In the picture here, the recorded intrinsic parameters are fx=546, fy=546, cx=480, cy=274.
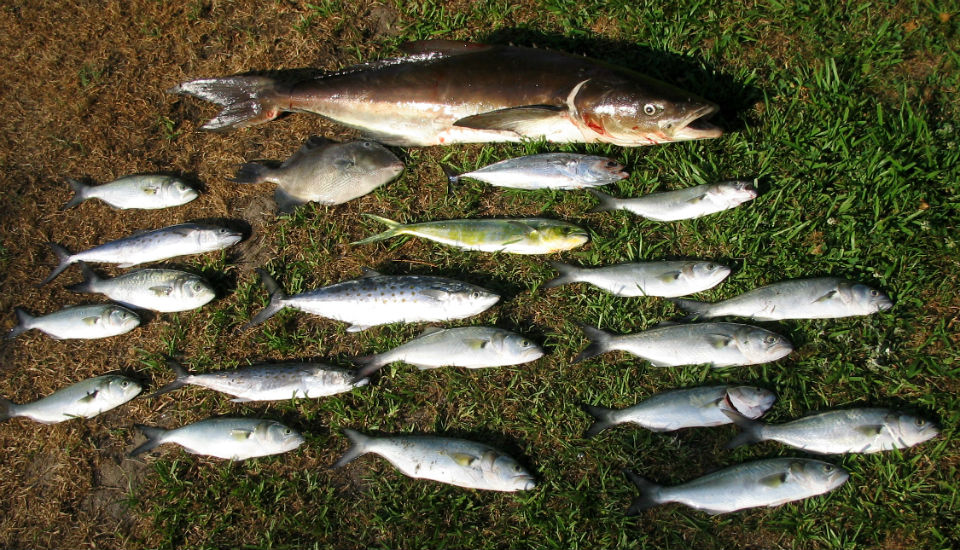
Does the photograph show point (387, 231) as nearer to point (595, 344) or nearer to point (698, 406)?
point (595, 344)

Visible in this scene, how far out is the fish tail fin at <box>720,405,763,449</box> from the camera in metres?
3.48

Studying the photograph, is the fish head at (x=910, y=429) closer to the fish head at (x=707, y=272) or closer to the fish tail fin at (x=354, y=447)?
the fish head at (x=707, y=272)

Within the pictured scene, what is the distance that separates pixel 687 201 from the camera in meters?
3.85

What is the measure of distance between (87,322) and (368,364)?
2.29 meters

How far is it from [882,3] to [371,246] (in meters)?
4.36

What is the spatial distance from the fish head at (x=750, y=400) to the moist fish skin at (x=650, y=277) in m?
0.72

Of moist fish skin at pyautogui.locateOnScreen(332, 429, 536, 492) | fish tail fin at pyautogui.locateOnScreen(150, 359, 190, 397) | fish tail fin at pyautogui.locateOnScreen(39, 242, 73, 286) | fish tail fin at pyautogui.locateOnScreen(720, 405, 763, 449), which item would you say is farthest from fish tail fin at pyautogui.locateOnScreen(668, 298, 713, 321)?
fish tail fin at pyautogui.locateOnScreen(39, 242, 73, 286)

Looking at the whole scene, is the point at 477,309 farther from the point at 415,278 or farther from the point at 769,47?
the point at 769,47

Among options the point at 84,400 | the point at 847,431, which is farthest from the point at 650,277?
the point at 84,400

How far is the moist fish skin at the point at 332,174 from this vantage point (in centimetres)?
423

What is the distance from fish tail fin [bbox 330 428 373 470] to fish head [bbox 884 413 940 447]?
133 inches

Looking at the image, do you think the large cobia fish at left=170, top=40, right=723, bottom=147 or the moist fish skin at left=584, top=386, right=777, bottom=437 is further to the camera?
the large cobia fish at left=170, top=40, right=723, bottom=147

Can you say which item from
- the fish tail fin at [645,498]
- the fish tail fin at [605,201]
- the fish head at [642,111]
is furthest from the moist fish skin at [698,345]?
the fish head at [642,111]

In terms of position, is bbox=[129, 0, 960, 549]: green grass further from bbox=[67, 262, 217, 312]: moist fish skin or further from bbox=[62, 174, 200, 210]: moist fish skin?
bbox=[62, 174, 200, 210]: moist fish skin
